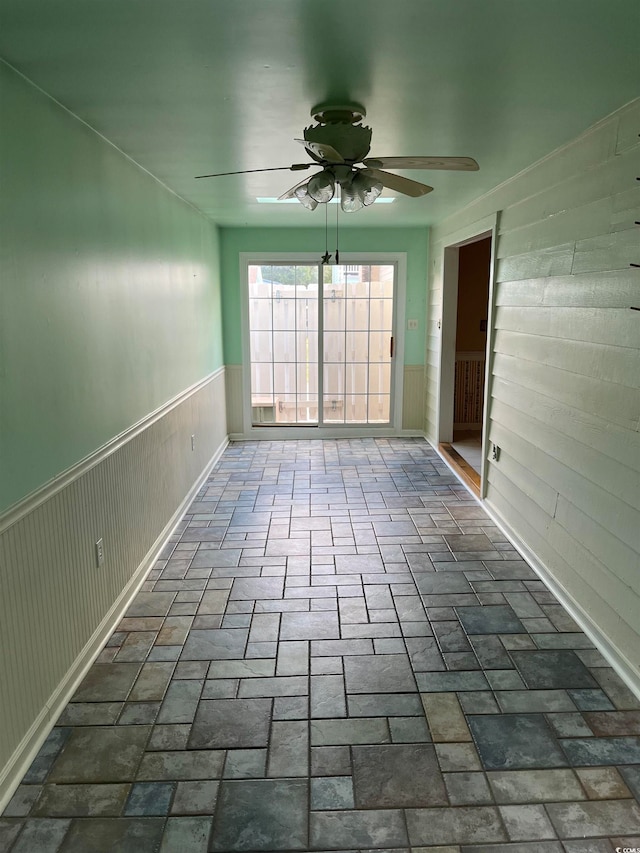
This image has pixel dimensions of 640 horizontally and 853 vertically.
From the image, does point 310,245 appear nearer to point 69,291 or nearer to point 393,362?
point 393,362

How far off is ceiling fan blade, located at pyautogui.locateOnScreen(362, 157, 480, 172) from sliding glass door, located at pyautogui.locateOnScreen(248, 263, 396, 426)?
3.93 meters

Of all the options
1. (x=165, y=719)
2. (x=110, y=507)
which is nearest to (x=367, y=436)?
(x=110, y=507)

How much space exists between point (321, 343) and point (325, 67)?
14.9 feet

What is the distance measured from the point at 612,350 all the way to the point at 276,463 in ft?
11.8

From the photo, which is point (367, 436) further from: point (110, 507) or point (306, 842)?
point (306, 842)

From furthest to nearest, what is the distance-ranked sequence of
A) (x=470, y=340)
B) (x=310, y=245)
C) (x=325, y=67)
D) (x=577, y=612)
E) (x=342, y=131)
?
1. (x=470, y=340)
2. (x=310, y=245)
3. (x=577, y=612)
4. (x=342, y=131)
5. (x=325, y=67)

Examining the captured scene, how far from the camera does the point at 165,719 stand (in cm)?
213

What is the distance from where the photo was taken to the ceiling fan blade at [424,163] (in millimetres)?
2334

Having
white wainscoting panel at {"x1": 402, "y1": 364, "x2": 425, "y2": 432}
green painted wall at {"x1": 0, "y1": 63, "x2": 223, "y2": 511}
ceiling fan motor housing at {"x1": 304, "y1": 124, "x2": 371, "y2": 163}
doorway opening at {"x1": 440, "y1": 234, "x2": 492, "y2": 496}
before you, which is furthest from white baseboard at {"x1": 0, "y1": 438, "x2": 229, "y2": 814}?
doorway opening at {"x1": 440, "y1": 234, "x2": 492, "y2": 496}

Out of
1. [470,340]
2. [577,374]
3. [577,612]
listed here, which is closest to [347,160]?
[577,374]

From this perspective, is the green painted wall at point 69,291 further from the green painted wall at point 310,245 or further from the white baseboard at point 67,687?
the green painted wall at point 310,245

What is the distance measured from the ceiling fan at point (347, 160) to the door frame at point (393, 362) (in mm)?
3685

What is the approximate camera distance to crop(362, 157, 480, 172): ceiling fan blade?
2.33 metres

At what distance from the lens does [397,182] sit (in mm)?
2639
